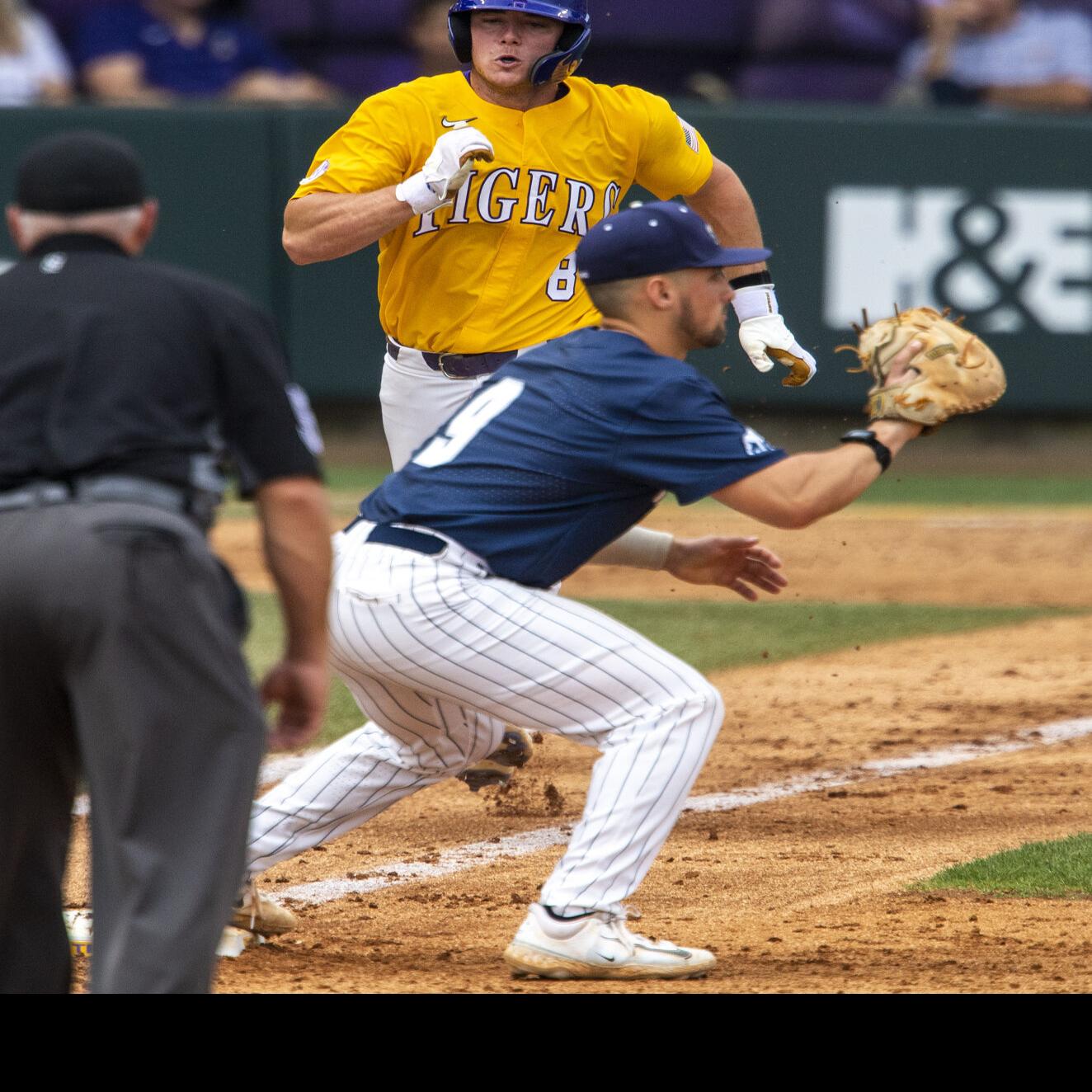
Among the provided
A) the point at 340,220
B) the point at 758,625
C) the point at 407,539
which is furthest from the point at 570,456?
the point at 758,625

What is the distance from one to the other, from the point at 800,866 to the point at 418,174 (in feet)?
7.06

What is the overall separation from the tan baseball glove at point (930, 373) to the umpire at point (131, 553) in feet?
5.38

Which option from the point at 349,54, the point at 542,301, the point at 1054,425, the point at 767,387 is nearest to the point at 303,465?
the point at 542,301

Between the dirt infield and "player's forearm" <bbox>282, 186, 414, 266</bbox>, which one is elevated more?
"player's forearm" <bbox>282, 186, 414, 266</bbox>

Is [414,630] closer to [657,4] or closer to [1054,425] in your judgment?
[1054,425]

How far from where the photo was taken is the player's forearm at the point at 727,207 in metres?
5.93

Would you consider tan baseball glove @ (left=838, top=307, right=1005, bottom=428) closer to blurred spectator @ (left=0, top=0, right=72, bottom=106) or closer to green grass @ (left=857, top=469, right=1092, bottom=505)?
green grass @ (left=857, top=469, right=1092, bottom=505)

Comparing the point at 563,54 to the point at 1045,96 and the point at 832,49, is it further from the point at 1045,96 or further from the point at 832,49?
the point at 832,49

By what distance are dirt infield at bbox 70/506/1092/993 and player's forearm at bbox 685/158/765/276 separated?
69.1 inches

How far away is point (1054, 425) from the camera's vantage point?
41.5ft

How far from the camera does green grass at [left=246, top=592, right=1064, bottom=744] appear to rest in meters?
7.92

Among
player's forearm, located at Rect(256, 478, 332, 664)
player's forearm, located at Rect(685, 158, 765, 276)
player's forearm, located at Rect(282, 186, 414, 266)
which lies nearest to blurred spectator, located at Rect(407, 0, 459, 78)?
player's forearm, located at Rect(685, 158, 765, 276)

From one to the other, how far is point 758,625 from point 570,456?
4815 millimetres

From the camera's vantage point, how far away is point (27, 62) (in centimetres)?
1273
